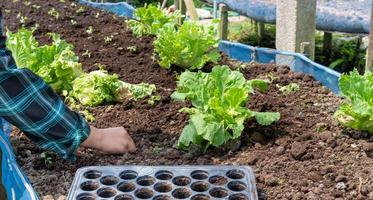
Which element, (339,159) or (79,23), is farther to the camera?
(79,23)

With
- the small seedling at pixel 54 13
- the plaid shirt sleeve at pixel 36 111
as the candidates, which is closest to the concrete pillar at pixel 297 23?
the small seedling at pixel 54 13

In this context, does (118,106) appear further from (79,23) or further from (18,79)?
(79,23)

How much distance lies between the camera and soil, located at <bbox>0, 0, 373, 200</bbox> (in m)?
3.20

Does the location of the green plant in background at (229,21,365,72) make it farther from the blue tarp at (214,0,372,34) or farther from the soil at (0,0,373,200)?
the soil at (0,0,373,200)

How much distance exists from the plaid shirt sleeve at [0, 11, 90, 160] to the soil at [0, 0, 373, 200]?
369mm

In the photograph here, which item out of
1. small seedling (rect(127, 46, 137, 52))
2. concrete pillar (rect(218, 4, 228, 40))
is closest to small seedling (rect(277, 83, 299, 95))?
small seedling (rect(127, 46, 137, 52))

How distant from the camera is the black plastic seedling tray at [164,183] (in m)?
2.90

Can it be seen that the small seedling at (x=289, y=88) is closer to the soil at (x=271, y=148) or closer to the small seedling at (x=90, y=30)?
the soil at (x=271, y=148)

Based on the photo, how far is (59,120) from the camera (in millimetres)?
2939

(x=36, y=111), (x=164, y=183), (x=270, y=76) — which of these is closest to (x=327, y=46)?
(x=270, y=76)

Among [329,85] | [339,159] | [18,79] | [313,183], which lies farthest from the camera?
[329,85]

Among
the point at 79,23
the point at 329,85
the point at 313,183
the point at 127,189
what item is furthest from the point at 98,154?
A: the point at 79,23

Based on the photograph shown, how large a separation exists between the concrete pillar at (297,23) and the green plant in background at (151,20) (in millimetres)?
1066

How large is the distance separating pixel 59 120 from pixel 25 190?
468 mm
